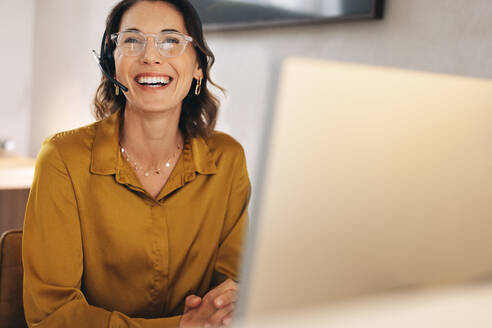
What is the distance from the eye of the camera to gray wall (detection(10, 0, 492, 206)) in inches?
54.8

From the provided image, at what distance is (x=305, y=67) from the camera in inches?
15.8

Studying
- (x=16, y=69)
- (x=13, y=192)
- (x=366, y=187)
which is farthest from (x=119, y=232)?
(x=16, y=69)

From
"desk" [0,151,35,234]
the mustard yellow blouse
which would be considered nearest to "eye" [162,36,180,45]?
the mustard yellow blouse

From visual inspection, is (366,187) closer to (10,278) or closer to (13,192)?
(10,278)

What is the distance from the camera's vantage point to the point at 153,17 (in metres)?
1.28

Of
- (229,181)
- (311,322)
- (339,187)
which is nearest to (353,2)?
(229,181)

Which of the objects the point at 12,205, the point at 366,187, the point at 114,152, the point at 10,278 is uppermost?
the point at 366,187

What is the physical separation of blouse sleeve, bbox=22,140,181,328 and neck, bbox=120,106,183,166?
18 cm

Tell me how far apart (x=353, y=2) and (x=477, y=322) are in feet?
4.42

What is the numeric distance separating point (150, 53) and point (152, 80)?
0.06 m

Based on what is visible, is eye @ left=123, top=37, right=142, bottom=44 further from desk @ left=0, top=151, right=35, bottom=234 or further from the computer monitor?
desk @ left=0, top=151, right=35, bottom=234

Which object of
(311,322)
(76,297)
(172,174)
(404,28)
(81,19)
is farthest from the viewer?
(81,19)

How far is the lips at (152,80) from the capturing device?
1280mm

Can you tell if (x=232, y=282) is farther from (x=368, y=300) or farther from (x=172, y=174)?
(x=368, y=300)
